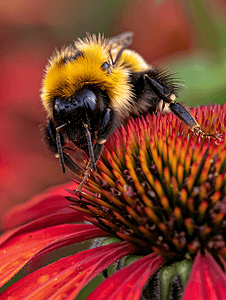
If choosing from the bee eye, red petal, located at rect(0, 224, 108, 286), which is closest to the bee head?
the bee eye

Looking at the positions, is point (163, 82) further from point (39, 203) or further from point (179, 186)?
point (39, 203)

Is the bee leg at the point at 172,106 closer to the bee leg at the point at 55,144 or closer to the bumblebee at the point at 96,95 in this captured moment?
the bumblebee at the point at 96,95

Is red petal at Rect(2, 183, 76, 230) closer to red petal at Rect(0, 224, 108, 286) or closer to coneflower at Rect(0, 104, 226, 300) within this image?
red petal at Rect(0, 224, 108, 286)

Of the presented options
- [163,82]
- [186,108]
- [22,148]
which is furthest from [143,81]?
[22,148]

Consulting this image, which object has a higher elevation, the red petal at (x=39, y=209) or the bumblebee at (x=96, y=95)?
the bumblebee at (x=96, y=95)

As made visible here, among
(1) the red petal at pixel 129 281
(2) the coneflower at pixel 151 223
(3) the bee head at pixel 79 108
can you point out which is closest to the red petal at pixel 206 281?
(2) the coneflower at pixel 151 223

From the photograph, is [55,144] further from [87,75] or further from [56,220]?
[56,220]

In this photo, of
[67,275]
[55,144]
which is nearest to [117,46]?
[55,144]
